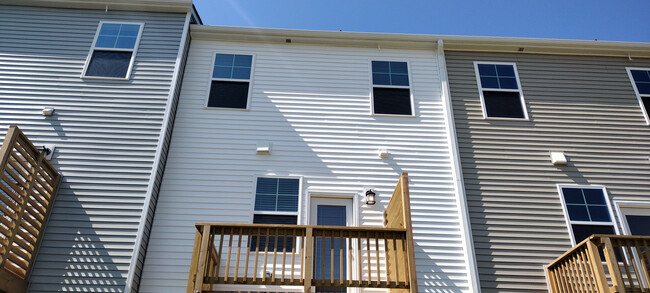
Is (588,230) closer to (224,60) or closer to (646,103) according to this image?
(646,103)

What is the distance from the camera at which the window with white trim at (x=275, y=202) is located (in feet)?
25.2

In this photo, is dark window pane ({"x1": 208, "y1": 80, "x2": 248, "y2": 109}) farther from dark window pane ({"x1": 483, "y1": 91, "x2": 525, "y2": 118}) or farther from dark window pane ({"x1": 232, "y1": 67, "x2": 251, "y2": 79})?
dark window pane ({"x1": 483, "y1": 91, "x2": 525, "y2": 118})

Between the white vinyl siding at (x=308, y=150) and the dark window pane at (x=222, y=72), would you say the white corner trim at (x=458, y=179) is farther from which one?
the dark window pane at (x=222, y=72)

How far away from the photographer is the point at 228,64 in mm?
9336

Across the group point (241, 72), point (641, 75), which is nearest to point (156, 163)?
point (241, 72)

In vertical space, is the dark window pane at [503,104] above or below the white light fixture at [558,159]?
above

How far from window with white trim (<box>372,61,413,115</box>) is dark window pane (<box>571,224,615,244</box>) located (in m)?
3.20

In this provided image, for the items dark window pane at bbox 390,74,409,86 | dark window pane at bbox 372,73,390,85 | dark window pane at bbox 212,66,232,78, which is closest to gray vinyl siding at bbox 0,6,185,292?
dark window pane at bbox 212,66,232,78

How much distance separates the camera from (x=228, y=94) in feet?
29.4

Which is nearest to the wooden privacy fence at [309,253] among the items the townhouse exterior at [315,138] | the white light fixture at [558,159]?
the townhouse exterior at [315,138]

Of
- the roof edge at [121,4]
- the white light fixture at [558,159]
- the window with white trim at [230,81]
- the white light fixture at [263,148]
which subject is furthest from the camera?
the roof edge at [121,4]

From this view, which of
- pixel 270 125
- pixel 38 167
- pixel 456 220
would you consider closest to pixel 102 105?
pixel 38 167

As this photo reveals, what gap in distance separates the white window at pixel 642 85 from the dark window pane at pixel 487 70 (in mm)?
2572

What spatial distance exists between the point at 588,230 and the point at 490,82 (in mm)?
3089
